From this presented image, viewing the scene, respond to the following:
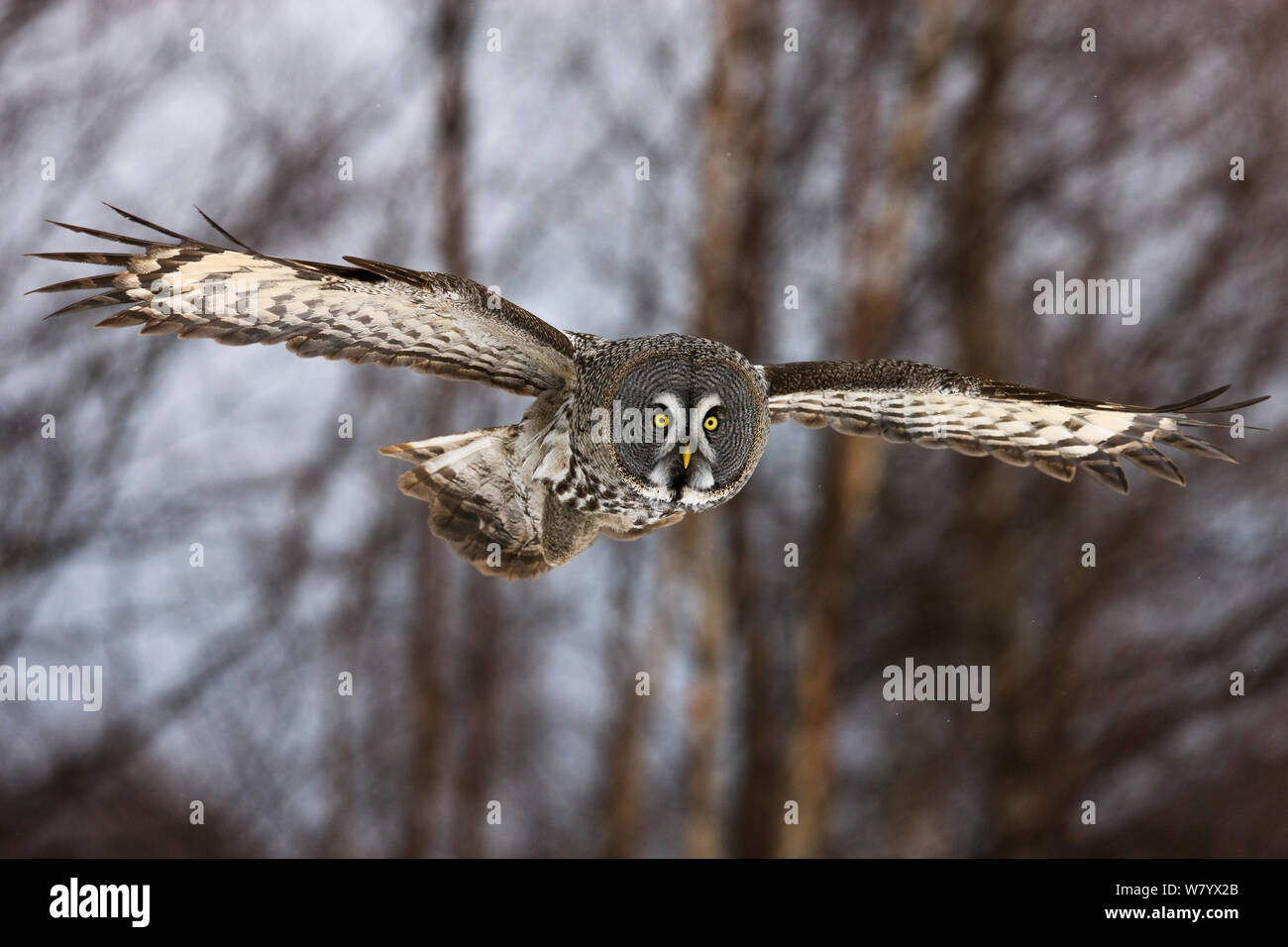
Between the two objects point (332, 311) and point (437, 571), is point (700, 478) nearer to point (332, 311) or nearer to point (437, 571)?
point (332, 311)

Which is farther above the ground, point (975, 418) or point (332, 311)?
point (332, 311)

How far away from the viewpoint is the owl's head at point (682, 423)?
245 centimetres

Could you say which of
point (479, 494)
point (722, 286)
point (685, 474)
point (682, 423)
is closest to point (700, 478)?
point (685, 474)

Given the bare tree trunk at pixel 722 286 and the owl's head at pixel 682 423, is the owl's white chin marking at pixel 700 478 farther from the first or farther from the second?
the bare tree trunk at pixel 722 286

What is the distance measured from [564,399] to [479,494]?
1.14 ft

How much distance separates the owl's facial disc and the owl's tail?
0.40 meters

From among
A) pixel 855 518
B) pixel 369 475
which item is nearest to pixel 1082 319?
pixel 855 518

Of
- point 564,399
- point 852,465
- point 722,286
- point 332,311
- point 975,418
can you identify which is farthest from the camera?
point 852,465

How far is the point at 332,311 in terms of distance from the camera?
96.2 inches

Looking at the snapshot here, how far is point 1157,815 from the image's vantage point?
183 inches

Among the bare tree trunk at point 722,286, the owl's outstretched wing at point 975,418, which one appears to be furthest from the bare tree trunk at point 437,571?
the owl's outstretched wing at point 975,418

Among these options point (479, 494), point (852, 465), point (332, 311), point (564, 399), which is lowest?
point (479, 494)

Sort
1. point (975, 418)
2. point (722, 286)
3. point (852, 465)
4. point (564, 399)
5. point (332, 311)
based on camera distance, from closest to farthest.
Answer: point (332, 311)
point (564, 399)
point (975, 418)
point (722, 286)
point (852, 465)

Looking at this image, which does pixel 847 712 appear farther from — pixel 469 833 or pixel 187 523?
pixel 187 523
